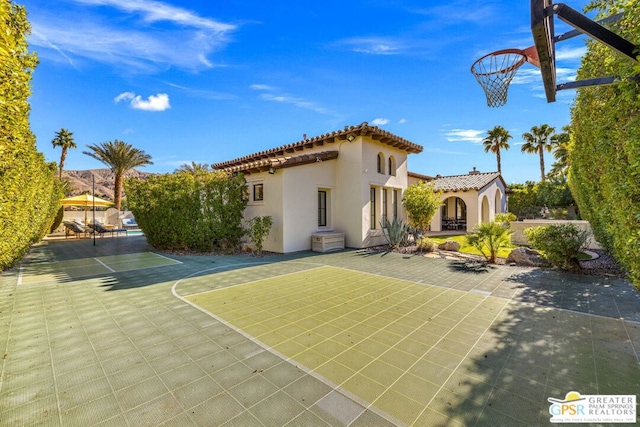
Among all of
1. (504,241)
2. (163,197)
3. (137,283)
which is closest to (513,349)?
(504,241)

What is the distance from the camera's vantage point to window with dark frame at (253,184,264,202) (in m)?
14.2

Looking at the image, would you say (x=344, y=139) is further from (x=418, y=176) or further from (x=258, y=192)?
(x=418, y=176)

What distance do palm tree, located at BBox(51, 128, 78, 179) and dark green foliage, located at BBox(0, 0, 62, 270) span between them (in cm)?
2732

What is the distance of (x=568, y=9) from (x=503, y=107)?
Result: 4.25m

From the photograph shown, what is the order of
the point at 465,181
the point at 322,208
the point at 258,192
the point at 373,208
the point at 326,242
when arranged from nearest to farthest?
the point at 326,242 < the point at 258,192 < the point at 322,208 < the point at 373,208 < the point at 465,181

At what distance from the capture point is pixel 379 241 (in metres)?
15.6

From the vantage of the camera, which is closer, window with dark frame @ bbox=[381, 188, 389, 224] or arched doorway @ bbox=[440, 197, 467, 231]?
window with dark frame @ bbox=[381, 188, 389, 224]

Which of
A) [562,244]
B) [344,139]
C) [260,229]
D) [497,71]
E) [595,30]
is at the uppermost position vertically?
[344,139]

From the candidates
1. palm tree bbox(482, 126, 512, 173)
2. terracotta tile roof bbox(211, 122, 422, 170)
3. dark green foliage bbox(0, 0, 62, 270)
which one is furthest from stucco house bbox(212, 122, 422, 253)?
palm tree bbox(482, 126, 512, 173)

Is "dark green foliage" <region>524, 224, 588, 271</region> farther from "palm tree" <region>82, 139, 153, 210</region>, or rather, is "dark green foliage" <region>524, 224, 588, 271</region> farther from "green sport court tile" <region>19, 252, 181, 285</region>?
"palm tree" <region>82, 139, 153, 210</region>

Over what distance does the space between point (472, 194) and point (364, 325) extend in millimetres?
21381

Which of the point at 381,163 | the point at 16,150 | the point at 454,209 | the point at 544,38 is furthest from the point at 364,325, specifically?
the point at 454,209

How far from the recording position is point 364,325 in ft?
16.1

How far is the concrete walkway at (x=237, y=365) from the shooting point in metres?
2.73
